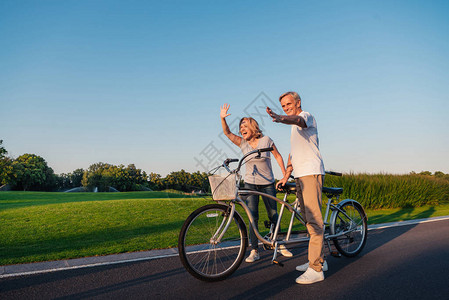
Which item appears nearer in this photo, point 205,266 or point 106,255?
point 205,266

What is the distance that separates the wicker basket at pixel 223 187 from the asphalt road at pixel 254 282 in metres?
1.03

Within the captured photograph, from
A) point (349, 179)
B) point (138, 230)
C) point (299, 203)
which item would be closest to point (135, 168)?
point (349, 179)

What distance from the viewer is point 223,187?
4.00 metres

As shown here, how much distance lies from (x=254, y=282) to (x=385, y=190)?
44.7 ft

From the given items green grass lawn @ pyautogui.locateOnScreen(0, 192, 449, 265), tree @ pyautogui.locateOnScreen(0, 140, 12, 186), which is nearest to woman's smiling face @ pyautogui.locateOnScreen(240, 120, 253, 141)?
green grass lawn @ pyautogui.locateOnScreen(0, 192, 449, 265)

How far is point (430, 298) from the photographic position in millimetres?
3426

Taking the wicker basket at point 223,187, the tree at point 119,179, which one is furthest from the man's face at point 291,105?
the tree at point 119,179

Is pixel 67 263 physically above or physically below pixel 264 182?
below

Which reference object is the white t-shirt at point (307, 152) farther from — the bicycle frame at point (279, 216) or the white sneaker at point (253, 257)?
the white sneaker at point (253, 257)

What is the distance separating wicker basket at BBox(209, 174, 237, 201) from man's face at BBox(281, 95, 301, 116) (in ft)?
3.65

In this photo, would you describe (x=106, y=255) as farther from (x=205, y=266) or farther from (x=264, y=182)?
(x=264, y=182)

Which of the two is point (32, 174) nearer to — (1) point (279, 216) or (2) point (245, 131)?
(2) point (245, 131)

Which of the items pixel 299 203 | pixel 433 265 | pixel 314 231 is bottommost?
pixel 433 265

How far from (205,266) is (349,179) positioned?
41.3 feet
